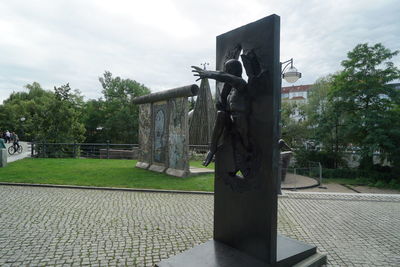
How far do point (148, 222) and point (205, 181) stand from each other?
15.8 feet

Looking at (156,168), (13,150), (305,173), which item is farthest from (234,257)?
(13,150)

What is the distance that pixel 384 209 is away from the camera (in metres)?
7.14

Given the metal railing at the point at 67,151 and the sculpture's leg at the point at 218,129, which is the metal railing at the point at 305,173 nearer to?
the sculpture's leg at the point at 218,129

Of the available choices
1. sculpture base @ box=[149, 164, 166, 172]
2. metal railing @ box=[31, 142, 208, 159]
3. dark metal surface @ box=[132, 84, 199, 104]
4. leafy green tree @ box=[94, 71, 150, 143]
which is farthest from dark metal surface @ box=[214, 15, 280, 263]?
leafy green tree @ box=[94, 71, 150, 143]

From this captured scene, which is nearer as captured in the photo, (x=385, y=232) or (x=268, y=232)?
(x=268, y=232)

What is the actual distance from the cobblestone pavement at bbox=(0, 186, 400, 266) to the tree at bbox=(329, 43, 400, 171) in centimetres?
1060

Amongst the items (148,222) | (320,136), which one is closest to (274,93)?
(148,222)

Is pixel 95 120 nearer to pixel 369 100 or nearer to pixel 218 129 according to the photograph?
pixel 369 100

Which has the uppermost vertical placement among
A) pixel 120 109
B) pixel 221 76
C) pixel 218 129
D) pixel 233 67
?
pixel 120 109

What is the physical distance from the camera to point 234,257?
3217 mm

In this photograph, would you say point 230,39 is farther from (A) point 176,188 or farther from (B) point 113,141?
(B) point 113,141

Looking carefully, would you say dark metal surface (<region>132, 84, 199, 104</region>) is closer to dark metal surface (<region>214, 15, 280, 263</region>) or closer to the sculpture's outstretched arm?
dark metal surface (<region>214, 15, 280, 263</region>)

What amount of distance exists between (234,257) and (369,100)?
65.6 ft

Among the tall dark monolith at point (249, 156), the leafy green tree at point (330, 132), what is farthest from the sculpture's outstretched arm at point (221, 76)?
the leafy green tree at point (330, 132)
